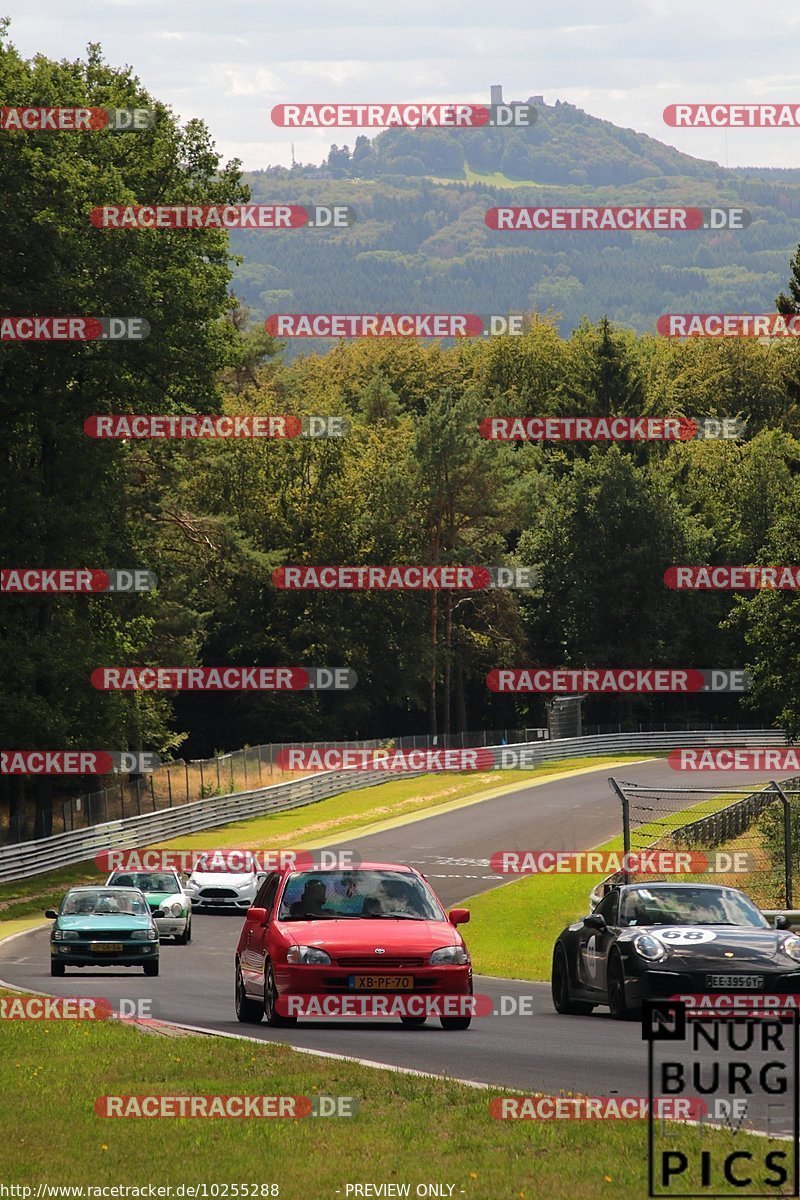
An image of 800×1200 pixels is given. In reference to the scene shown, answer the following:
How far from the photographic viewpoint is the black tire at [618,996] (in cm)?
1711

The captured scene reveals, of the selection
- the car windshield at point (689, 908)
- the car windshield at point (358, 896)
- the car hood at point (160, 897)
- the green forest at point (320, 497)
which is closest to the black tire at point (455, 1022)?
the car windshield at point (358, 896)

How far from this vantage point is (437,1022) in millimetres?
17453

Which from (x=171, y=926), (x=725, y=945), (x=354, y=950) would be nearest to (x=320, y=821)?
(x=171, y=926)

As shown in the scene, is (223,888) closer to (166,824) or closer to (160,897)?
(160,897)

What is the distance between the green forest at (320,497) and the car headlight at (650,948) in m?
32.1

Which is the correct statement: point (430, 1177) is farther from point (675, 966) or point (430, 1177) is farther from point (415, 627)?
point (415, 627)

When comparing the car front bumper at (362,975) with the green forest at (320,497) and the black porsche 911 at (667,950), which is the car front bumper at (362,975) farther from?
the green forest at (320,497)

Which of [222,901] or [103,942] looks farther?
[222,901]

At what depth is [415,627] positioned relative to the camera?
88.6 meters

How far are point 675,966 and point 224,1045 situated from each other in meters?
4.69

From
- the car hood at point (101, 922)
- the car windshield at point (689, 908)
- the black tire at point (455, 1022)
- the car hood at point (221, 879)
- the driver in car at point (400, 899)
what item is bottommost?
the car hood at point (221, 879)

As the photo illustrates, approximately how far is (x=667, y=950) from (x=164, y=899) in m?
17.4

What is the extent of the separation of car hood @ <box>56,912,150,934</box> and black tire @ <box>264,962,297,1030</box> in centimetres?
875

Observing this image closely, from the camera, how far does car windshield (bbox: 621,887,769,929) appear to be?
1777 cm
